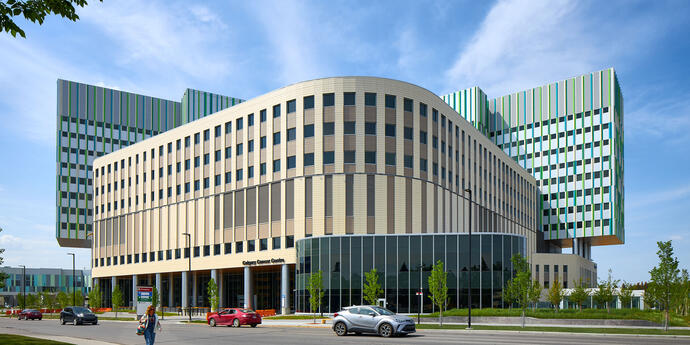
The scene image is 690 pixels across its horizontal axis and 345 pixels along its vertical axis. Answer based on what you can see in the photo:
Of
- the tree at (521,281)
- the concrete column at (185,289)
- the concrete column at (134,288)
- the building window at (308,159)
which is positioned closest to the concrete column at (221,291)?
the concrete column at (185,289)

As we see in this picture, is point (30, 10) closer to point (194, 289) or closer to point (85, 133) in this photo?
point (194, 289)

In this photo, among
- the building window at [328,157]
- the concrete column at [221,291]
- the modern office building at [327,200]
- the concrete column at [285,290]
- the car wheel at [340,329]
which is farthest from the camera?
the concrete column at [221,291]

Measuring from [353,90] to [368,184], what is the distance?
33.8 ft

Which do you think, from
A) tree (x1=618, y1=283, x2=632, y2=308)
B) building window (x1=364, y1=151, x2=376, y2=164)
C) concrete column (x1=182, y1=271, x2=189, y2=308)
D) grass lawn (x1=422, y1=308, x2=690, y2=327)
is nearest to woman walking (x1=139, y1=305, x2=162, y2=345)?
grass lawn (x1=422, y1=308, x2=690, y2=327)

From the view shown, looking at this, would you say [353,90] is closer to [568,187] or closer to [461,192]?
[461,192]

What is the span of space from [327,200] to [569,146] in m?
74.5

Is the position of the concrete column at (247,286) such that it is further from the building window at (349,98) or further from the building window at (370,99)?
the building window at (370,99)

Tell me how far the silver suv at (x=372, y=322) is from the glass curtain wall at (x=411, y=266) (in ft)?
75.5

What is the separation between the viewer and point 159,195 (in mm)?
90625

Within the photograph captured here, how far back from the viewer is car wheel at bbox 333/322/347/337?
32787 millimetres

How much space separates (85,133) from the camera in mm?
127812

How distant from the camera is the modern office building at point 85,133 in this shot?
12406 centimetres

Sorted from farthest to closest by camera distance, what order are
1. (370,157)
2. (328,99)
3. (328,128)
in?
(328,99) → (328,128) → (370,157)

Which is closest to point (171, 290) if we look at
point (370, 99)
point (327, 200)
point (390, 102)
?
point (327, 200)
